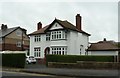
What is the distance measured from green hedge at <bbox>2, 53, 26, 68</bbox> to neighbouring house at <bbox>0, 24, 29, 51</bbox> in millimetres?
27264

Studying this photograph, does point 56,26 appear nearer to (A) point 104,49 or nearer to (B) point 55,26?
(B) point 55,26

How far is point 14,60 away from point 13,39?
32.2 metres

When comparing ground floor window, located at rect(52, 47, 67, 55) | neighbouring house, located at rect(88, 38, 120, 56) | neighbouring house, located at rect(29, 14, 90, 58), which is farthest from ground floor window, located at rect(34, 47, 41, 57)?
neighbouring house, located at rect(88, 38, 120, 56)

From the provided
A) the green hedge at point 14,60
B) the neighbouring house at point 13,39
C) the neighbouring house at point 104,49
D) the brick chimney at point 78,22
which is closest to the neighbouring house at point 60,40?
the brick chimney at point 78,22

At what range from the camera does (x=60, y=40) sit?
43.4 m

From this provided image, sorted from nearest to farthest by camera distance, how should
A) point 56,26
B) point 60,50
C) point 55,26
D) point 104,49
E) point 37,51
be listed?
point 104,49, point 60,50, point 56,26, point 55,26, point 37,51

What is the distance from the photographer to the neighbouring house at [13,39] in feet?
203

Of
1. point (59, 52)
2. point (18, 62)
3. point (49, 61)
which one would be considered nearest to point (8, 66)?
point (18, 62)

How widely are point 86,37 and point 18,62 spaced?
21.0 metres

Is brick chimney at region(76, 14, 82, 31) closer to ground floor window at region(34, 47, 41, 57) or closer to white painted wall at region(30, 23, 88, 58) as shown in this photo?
white painted wall at region(30, 23, 88, 58)

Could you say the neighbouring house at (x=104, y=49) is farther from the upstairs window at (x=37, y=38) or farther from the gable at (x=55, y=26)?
the upstairs window at (x=37, y=38)

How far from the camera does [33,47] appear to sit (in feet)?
163

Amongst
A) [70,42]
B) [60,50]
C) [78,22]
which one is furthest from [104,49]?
[60,50]

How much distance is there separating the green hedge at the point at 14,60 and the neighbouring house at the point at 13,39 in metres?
27.3
